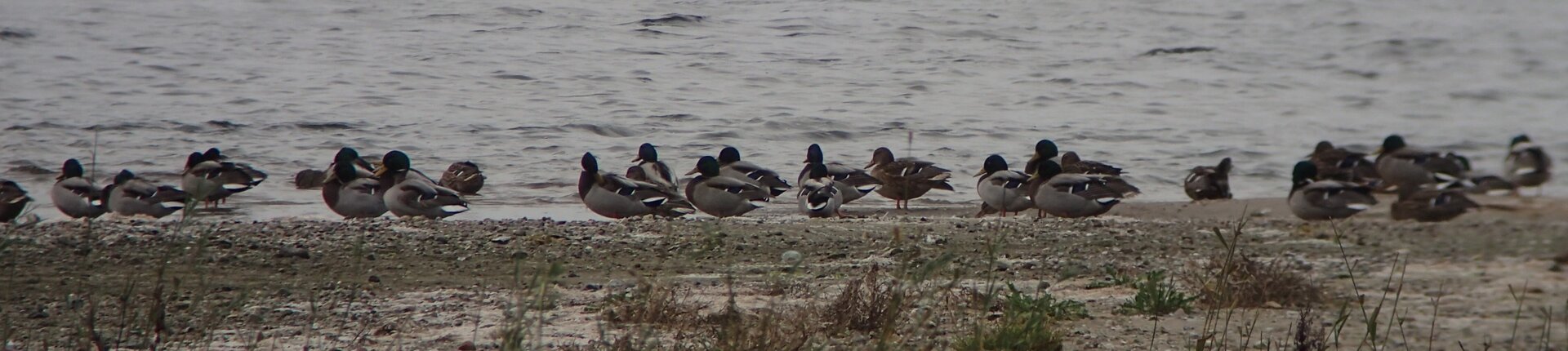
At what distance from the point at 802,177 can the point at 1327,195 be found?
8.27 m

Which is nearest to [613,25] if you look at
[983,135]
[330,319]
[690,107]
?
[690,107]

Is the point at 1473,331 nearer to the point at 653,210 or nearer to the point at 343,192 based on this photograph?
the point at 653,210

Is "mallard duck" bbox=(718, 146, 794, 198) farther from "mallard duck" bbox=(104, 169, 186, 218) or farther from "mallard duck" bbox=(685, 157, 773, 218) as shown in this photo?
"mallard duck" bbox=(104, 169, 186, 218)

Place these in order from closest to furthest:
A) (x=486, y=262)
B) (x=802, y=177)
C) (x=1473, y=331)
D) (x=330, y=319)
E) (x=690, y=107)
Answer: (x=1473, y=331) → (x=330, y=319) → (x=486, y=262) → (x=802, y=177) → (x=690, y=107)

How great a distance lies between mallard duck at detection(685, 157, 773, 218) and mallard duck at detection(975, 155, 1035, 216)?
5.51 feet

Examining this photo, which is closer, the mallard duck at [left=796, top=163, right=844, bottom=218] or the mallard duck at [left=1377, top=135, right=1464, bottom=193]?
the mallard duck at [left=1377, top=135, right=1464, bottom=193]

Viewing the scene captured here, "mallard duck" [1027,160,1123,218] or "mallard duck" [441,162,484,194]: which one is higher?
"mallard duck" [1027,160,1123,218]

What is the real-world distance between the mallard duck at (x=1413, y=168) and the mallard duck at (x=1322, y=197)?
0.28 feet

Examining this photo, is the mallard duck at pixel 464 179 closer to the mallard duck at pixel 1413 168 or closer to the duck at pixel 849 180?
the duck at pixel 849 180

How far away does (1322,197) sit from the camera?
2.68 m

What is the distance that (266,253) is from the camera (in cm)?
598

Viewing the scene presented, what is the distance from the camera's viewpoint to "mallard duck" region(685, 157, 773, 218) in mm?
9578

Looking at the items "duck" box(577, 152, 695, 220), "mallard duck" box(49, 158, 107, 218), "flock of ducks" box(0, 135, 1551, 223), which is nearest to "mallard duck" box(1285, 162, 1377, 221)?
"flock of ducks" box(0, 135, 1551, 223)

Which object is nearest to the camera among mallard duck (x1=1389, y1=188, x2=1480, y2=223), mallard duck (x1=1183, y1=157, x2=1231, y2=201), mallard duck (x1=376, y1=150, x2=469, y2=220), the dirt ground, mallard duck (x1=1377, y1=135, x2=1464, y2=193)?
mallard duck (x1=1389, y1=188, x2=1480, y2=223)
